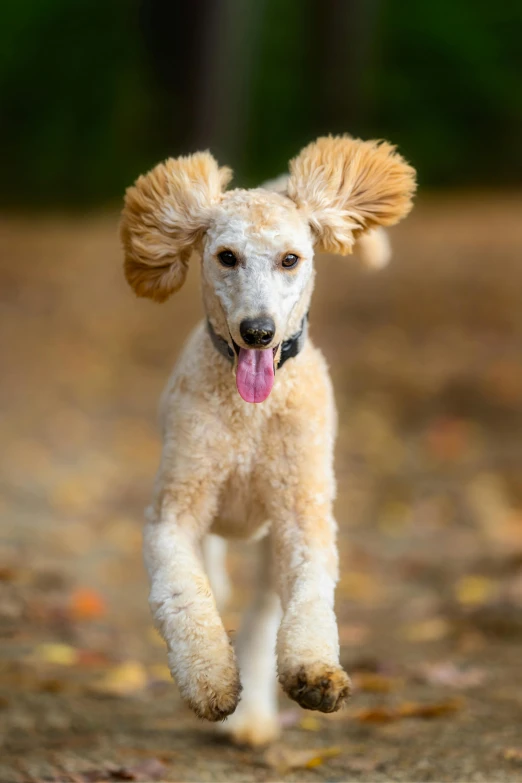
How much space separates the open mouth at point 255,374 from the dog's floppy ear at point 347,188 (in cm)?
58

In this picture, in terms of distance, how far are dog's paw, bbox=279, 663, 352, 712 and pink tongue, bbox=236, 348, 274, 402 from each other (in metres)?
0.89

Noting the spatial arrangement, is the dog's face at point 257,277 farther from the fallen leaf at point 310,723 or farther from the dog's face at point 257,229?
the fallen leaf at point 310,723

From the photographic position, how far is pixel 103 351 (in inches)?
520

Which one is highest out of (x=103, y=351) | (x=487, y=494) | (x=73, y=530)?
(x=103, y=351)

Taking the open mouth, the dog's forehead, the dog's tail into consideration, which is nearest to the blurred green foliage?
the dog's tail

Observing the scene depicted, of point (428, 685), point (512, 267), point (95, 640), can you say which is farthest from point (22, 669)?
point (512, 267)

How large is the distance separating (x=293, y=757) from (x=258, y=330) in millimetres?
2165

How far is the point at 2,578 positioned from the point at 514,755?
3.52 m

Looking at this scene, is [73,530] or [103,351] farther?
[103,351]

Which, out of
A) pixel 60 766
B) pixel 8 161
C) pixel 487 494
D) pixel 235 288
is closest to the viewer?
pixel 235 288

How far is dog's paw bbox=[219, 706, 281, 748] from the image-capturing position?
4.83 meters

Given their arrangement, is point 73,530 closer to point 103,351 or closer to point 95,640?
point 95,640

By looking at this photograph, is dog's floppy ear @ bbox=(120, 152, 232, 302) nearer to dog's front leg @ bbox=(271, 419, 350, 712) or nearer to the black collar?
the black collar

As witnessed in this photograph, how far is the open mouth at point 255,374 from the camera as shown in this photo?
361 centimetres
